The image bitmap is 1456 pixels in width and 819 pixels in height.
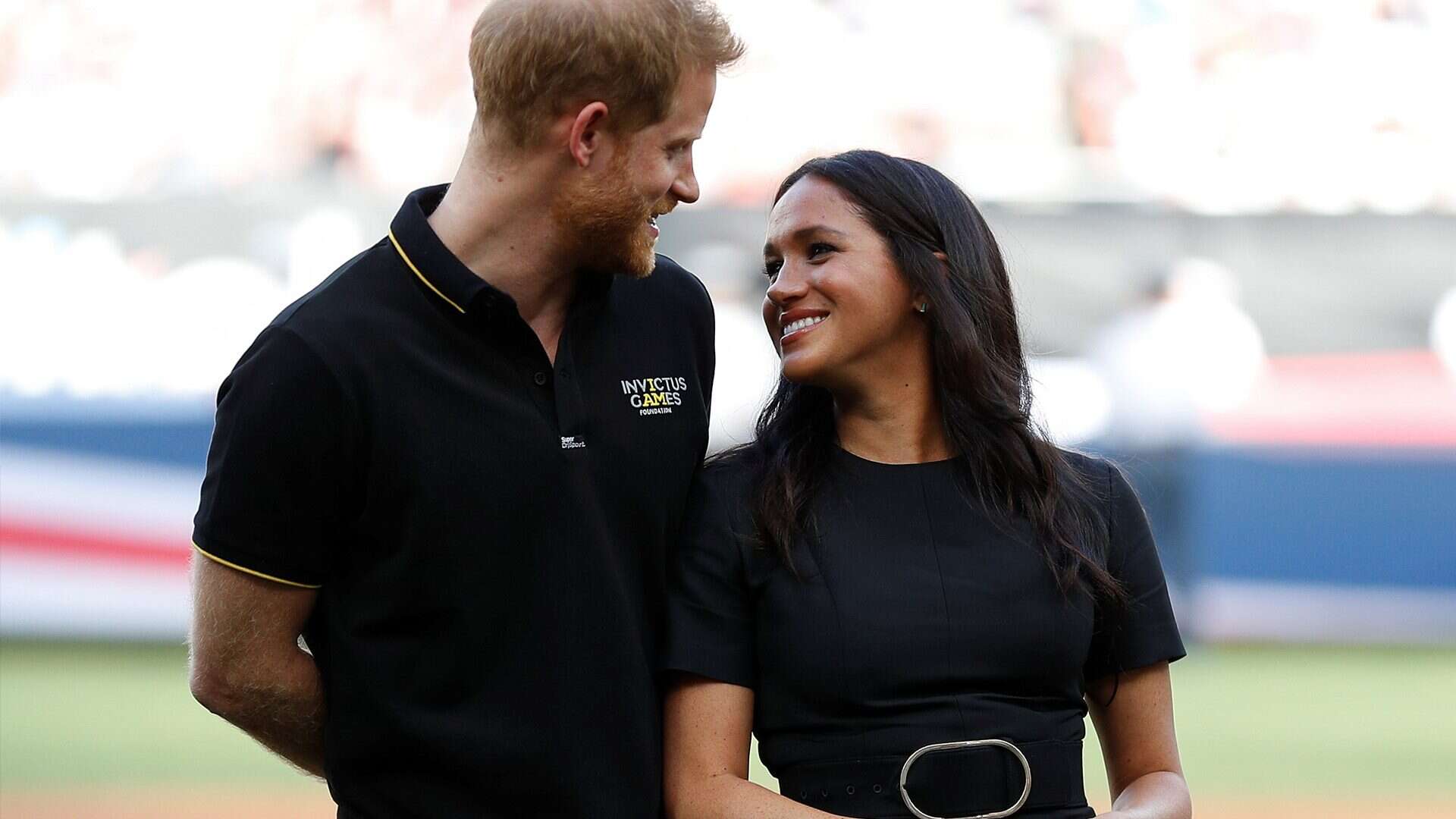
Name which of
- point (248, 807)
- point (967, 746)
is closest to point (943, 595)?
point (967, 746)

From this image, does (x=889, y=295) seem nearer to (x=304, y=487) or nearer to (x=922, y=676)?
(x=922, y=676)

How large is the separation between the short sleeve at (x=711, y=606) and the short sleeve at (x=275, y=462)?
1.37 feet

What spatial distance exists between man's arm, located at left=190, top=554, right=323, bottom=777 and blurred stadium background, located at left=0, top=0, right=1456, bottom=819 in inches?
210

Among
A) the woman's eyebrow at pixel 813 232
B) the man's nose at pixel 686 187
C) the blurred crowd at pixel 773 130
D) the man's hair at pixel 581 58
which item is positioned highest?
the blurred crowd at pixel 773 130

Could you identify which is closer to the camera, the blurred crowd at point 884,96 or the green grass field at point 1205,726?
the green grass field at point 1205,726

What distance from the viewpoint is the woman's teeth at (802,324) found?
209 centimetres

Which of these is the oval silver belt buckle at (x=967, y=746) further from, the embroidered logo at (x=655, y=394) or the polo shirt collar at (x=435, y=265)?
the polo shirt collar at (x=435, y=265)

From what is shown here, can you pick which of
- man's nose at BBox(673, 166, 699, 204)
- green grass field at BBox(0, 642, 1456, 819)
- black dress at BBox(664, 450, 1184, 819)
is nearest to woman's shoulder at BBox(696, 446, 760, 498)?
black dress at BBox(664, 450, 1184, 819)

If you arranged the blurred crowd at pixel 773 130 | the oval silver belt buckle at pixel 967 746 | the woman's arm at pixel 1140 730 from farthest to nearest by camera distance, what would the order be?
the blurred crowd at pixel 773 130, the woman's arm at pixel 1140 730, the oval silver belt buckle at pixel 967 746

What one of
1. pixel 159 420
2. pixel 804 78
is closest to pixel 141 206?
pixel 159 420

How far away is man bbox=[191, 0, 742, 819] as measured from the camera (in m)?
1.81

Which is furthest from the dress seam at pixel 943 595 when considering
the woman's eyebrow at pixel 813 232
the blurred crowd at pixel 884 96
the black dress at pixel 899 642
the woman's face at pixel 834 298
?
the blurred crowd at pixel 884 96

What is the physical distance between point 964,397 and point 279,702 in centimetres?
91

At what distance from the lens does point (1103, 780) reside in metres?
4.81
